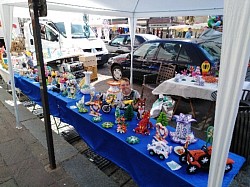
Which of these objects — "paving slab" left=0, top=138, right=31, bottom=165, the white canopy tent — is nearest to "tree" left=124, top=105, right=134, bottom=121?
the white canopy tent

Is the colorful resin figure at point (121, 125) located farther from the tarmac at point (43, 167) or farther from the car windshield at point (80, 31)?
the car windshield at point (80, 31)

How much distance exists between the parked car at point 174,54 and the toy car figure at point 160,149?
3.03 m

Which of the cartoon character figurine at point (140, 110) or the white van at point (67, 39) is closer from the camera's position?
the cartoon character figurine at point (140, 110)

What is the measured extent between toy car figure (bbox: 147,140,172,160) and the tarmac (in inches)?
33.3

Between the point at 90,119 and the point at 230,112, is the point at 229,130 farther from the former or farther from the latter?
the point at 90,119

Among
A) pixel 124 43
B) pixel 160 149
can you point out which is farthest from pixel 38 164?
pixel 124 43

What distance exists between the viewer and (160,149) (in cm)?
169

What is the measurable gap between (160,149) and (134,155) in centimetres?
27

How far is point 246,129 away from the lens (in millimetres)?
2531

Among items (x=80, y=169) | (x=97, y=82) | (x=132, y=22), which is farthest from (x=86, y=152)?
(x=97, y=82)

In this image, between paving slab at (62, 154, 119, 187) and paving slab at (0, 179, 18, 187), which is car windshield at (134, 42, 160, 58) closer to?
paving slab at (62, 154, 119, 187)

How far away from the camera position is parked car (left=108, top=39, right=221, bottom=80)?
4.86 meters

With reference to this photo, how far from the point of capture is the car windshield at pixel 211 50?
4875 millimetres

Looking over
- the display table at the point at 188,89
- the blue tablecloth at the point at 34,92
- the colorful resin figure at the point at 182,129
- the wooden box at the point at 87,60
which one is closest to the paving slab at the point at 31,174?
the blue tablecloth at the point at 34,92
